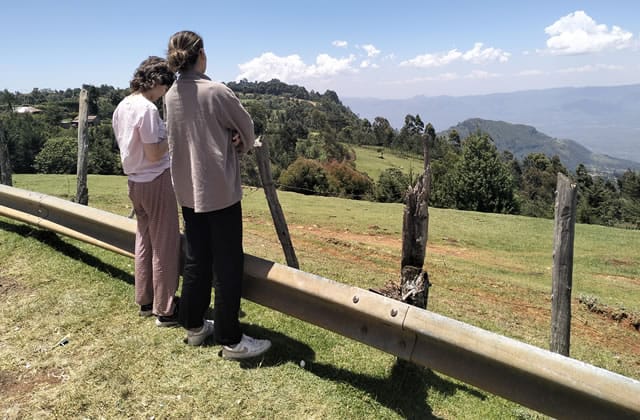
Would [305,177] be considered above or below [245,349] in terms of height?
below

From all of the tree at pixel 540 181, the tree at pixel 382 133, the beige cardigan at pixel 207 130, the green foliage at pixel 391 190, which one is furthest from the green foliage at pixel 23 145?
the tree at pixel 382 133

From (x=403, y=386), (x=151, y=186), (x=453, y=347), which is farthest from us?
(x=151, y=186)

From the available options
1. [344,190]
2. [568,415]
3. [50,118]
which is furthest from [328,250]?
[50,118]

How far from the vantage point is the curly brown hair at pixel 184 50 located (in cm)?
329

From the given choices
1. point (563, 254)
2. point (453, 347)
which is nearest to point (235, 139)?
point (453, 347)

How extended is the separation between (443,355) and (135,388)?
2.23 metres

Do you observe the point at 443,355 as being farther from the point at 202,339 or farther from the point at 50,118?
the point at 50,118

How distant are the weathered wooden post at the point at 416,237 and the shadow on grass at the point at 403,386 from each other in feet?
1.99

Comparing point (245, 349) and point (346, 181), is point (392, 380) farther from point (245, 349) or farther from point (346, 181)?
point (346, 181)

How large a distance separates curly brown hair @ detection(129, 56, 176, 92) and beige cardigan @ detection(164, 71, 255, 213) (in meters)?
0.52

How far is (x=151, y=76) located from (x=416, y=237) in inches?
103

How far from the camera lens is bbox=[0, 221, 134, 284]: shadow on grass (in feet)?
17.5

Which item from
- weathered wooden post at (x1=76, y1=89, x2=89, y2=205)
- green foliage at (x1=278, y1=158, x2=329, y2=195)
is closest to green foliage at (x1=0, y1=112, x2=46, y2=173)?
green foliage at (x1=278, y1=158, x2=329, y2=195)

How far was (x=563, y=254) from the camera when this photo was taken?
3605mm
